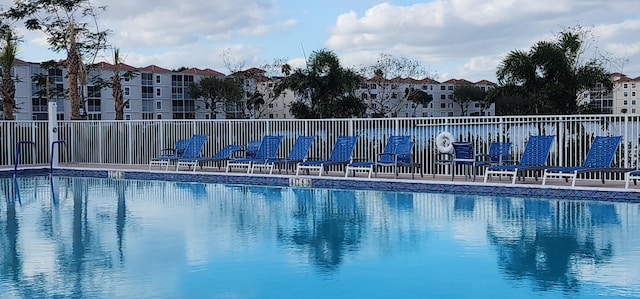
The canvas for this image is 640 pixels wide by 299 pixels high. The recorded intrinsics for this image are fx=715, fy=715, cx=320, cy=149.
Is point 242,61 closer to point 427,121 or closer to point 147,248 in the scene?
point 427,121

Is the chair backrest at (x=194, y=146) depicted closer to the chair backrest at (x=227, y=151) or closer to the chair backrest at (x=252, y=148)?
the chair backrest at (x=227, y=151)

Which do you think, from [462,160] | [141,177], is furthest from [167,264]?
[141,177]

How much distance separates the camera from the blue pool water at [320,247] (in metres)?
5.80

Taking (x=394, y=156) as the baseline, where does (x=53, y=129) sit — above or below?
above

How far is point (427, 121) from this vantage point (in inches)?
582

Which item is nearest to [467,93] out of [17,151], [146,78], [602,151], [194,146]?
[146,78]

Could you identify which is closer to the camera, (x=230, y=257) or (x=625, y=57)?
(x=230, y=257)

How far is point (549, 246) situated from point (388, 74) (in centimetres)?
4415

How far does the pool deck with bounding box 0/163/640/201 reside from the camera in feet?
38.2

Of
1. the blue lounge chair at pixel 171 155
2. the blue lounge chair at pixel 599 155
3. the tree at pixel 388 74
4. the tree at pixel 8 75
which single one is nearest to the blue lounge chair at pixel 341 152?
the blue lounge chair at pixel 171 155

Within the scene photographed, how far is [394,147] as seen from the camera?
14.3 meters

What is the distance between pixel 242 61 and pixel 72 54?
33.0 m

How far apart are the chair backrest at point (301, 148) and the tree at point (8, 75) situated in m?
14.2

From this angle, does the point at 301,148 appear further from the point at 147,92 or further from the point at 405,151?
the point at 147,92
